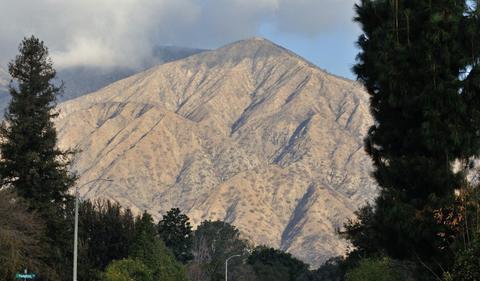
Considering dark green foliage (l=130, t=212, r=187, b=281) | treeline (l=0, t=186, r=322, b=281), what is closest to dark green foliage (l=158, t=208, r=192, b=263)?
treeline (l=0, t=186, r=322, b=281)

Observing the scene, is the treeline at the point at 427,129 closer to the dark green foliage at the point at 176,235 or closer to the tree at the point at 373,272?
the tree at the point at 373,272

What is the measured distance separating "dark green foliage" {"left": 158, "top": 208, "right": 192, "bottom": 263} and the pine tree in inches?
2578

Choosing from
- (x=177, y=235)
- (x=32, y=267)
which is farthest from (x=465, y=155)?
(x=177, y=235)

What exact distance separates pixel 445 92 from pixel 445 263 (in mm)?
6467

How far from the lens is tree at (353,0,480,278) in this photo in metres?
31.3

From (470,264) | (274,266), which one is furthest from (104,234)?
(274,266)

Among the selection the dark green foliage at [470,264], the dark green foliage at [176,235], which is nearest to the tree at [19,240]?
the dark green foliage at [470,264]

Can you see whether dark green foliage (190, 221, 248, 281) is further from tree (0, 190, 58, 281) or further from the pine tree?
tree (0, 190, 58, 281)

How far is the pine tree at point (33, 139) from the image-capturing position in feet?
205

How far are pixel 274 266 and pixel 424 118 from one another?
134 m

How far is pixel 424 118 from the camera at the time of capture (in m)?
32.1

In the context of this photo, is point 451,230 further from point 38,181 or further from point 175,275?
point 175,275

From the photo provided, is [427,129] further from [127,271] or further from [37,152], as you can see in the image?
[37,152]

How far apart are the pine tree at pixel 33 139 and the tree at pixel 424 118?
3479 cm
